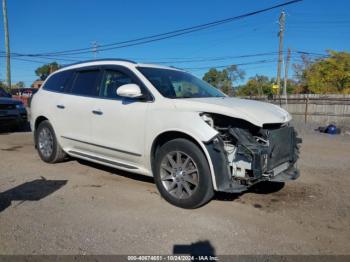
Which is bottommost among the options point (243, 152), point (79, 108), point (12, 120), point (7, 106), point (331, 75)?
point (12, 120)

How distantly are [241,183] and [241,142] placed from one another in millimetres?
528

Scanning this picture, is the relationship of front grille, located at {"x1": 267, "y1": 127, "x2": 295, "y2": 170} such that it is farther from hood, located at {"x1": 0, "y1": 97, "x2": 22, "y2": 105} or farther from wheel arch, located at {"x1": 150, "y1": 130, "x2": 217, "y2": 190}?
hood, located at {"x1": 0, "y1": 97, "x2": 22, "y2": 105}

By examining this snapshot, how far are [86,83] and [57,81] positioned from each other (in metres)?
1.07

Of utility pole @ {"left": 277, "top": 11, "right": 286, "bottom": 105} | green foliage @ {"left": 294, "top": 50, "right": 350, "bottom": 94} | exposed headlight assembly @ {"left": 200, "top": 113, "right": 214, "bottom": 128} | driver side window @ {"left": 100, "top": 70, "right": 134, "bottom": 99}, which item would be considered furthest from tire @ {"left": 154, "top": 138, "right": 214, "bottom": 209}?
green foliage @ {"left": 294, "top": 50, "right": 350, "bottom": 94}

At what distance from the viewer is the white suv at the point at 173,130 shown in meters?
3.98

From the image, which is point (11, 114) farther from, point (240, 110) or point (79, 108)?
point (240, 110)

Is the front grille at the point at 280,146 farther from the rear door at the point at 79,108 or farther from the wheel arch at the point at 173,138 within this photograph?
the rear door at the point at 79,108

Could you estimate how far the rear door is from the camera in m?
5.41

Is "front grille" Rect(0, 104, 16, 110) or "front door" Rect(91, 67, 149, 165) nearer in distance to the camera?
"front door" Rect(91, 67, 149, 165)

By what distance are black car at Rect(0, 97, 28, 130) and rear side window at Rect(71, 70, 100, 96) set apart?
20.5 ft

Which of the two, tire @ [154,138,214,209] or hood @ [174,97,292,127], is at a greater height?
hood @ [174,97,292,127]

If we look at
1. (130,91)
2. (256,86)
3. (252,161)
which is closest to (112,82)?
(130,91)

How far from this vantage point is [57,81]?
252 inches

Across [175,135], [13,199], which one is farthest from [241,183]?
[13,199]
